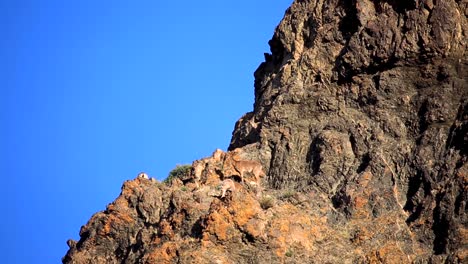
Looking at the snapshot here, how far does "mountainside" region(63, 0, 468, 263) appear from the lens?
210 feet

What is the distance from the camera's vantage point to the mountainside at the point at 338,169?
64.1 m

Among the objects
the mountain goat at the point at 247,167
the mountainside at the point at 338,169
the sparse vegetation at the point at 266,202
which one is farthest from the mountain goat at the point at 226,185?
the sparse vegetation at the point at 266,202

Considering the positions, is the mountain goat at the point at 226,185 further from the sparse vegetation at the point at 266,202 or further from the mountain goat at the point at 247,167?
the sparse vegetation at the point at 266,202

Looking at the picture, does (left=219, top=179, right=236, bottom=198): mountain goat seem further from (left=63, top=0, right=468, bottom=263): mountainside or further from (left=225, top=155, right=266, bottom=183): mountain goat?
(left=225, top=155, right=266, bottom=183): mountain goat

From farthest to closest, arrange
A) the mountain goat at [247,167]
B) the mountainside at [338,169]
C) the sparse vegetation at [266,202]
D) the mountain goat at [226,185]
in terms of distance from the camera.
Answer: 1. the mountain goat at [247,167]
2. the mountain goat at [226,185]
3. the sparse vegetation at [266,202]
4. the mountainside at [338,169]

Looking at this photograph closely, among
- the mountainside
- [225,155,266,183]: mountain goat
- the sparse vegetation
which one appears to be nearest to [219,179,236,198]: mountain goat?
the mountainside

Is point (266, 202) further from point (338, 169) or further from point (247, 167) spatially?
point (247, 167)

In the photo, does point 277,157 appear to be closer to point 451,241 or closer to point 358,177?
point 358,177

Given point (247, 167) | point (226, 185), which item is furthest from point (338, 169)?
point (226, 185)

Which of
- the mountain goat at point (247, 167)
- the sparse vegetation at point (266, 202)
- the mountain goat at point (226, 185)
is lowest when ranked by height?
the sparse vegetation at point (266, 202)

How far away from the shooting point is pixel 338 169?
6919 centimetres

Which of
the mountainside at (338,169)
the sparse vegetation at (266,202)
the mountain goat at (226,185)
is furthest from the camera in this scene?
the mountain goat at (226,185)

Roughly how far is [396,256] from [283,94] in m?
16.0

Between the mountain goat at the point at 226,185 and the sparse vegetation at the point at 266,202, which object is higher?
the mountain goat at the point at 226,185
